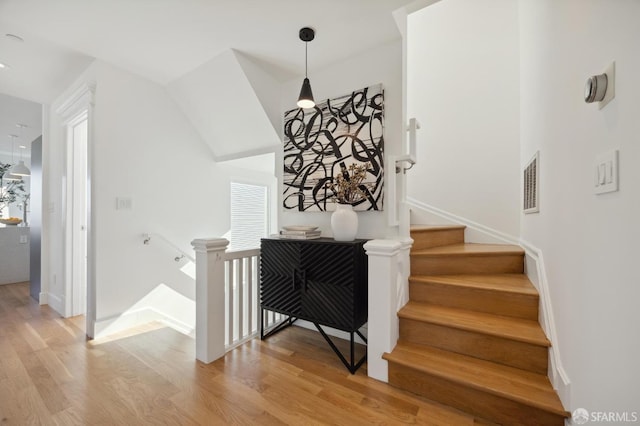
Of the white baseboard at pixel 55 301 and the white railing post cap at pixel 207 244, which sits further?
the white baseboard at pixel 55 301

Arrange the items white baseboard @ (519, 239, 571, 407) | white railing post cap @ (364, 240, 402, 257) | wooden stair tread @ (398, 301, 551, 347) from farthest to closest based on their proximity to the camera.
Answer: white railing post cap @ (364, 240, 402, 257) < wooden stair tread @ (398, 301, 551, 347) < white baseboard @ (519, 239, 571, 407)

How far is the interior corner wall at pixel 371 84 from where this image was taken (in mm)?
2131

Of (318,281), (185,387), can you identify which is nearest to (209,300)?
(185,387)

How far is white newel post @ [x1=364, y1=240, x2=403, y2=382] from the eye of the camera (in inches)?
67.0

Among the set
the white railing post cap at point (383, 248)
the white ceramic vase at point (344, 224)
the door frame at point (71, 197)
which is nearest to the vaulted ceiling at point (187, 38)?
the door frame at point (71, 197)

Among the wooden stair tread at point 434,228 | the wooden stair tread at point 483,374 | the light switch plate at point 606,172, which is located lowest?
the wooden stair tread at point 483,374

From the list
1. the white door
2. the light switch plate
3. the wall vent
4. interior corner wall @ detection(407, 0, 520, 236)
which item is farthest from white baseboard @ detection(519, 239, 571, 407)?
the white door

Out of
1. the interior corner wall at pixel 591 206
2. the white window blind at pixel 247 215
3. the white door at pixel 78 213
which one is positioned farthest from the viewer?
the white window blind at pixel 247 215

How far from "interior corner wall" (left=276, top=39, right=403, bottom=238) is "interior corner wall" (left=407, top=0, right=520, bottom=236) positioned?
4.23ft

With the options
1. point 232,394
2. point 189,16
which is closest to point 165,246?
point 232,394

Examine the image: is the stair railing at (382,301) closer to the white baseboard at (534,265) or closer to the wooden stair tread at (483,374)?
the wooden stair tread at (483,374)

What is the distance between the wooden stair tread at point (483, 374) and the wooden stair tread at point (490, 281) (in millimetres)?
472

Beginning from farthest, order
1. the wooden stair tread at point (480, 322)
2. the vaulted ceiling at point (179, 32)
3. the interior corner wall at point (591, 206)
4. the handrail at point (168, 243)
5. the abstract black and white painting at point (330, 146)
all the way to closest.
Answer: the handrail at point (168, 243) < the abstract black and white painting at point (330, 146) < the vaulted ceiling at point (179, 32) < the wooden stair tread at point (480, 322) < the interior corner wall at point (591, 206)

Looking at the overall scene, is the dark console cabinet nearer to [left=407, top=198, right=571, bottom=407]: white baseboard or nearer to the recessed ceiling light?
[left=407, top=198, right=571, bottom=407]: white baseboard
